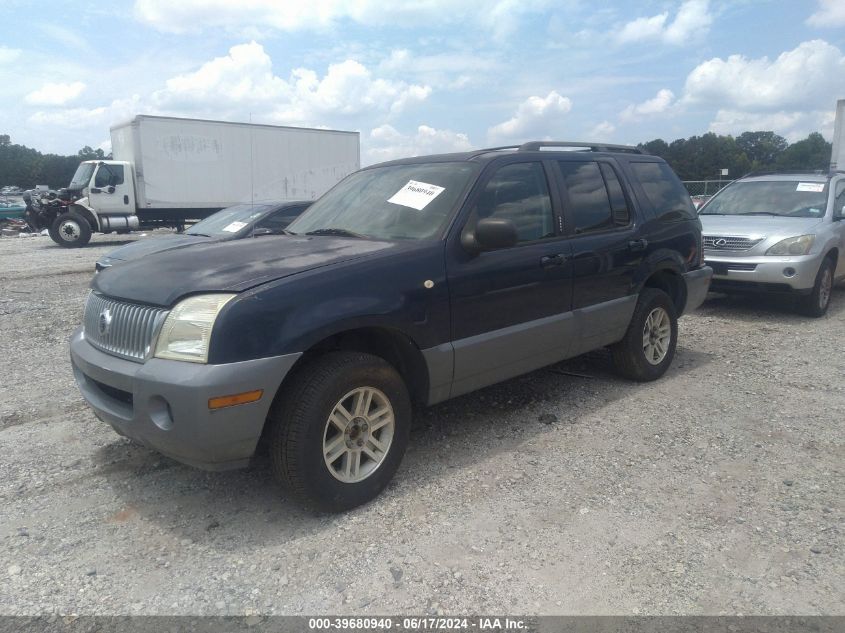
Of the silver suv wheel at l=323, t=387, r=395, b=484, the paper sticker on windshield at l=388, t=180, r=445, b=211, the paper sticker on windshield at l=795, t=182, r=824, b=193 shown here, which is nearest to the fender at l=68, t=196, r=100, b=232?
the paper sticker on windshield at l=388, t=180, r=445, b=211

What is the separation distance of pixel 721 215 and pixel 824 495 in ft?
20.6

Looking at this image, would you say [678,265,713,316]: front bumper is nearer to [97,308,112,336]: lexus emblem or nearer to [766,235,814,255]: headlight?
[766,235,814,255]: headlight

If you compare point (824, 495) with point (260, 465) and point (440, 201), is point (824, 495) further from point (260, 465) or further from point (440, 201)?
point (260, 465)

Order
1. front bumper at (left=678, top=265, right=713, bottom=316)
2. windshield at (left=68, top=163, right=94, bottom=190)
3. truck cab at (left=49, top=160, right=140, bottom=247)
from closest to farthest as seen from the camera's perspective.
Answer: front bumper at (left=678, top=265, right=713, bottom=316) → truck cab at (left=49, top=160, right=140, bottom=247) → windshield at (left=68, top=163, right=94, bottom=190)

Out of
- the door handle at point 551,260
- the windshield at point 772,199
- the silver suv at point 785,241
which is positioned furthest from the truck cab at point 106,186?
the door handle at point 551,260

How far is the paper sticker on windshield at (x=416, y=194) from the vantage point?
398 centimetres

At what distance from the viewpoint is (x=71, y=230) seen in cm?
1869

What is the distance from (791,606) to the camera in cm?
258

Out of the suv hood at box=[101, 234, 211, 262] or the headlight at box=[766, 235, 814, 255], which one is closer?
the headlight at box=[766, 235, 814, 255]

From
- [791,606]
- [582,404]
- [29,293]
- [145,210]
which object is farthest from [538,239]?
[145,210]

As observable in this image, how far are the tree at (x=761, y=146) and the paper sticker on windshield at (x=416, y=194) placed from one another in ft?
95.9

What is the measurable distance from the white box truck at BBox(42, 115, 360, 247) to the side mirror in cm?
1493

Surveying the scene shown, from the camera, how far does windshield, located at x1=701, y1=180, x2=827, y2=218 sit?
8.47 m

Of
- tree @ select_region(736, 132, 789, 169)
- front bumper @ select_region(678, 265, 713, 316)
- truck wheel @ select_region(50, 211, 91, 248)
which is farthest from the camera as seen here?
tree @ select_region(736, 132, 789, 169)
